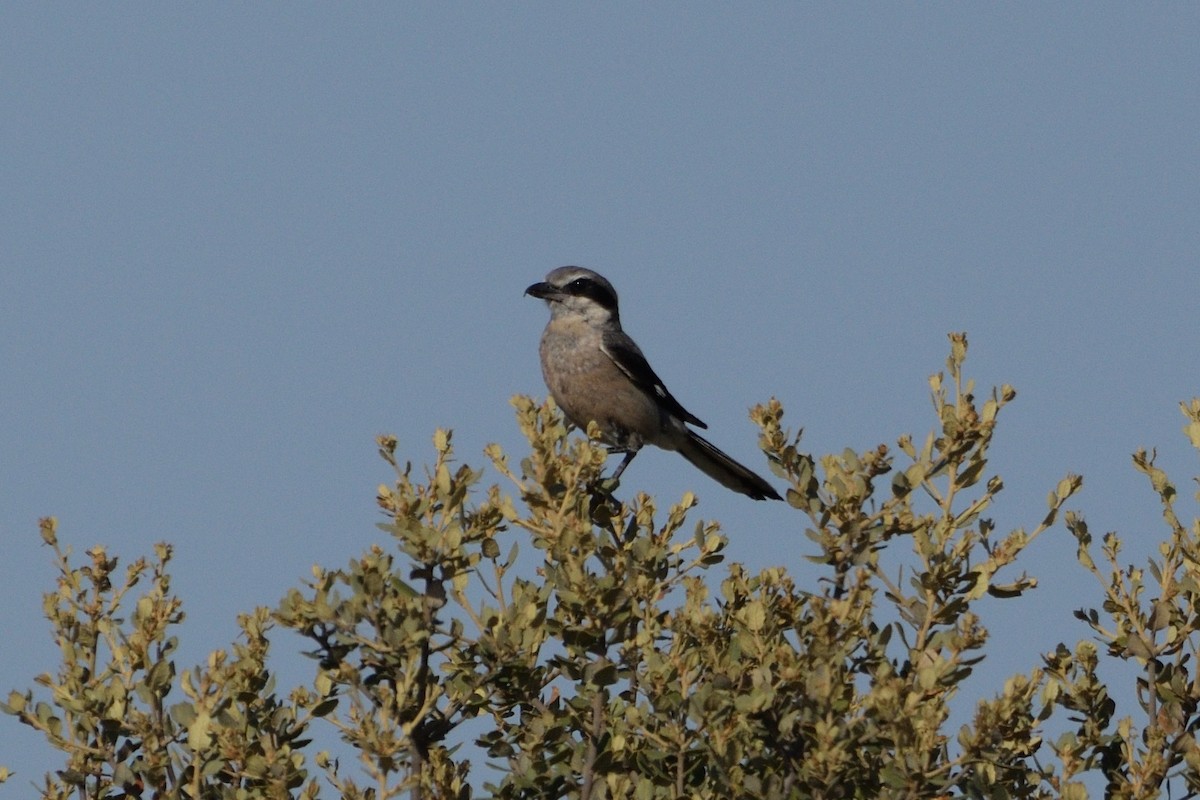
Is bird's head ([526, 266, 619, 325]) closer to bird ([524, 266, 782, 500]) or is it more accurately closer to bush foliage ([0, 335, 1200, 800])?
bird ([524, 266, 782, 500])

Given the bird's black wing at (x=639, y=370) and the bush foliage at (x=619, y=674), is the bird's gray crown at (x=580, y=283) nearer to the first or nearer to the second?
the bird's black wing at (x=639, y=370)

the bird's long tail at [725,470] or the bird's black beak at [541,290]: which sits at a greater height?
the bird's black beak at [541,290]

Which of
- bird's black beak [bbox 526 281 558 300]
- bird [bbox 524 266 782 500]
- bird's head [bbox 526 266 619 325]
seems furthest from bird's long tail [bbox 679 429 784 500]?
bird's black beak [bbox 526 281 558 300]

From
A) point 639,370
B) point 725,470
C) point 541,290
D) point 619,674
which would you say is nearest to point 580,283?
point 541,290

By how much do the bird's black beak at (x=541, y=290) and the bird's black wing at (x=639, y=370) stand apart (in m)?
0.56

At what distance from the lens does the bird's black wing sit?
37.0ft

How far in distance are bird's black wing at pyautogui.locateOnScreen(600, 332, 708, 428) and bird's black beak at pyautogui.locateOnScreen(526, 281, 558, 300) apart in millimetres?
564

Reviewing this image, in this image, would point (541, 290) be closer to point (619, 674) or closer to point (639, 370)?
point (639, 370)

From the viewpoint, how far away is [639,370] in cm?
1145

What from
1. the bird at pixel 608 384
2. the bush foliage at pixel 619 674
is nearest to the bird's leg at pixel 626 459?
the bird at pixel 608 384

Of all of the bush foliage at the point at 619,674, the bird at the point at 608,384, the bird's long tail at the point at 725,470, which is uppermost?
the bird at the point at 608,384

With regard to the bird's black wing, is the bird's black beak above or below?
above

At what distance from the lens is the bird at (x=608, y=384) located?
36.4ft

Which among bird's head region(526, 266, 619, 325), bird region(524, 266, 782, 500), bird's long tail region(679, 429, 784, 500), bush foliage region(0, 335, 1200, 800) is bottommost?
bush foliage region(0, 335, 1200, 800)
